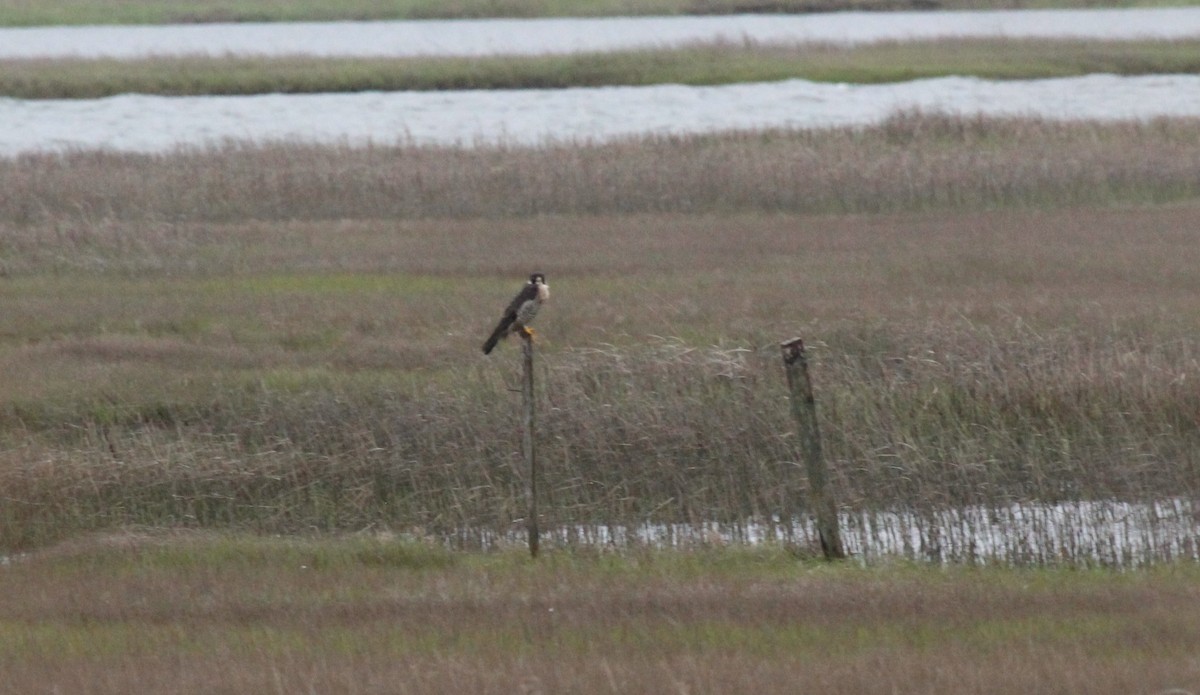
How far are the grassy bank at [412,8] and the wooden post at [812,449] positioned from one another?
51751 mm

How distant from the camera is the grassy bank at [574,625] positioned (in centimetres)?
687

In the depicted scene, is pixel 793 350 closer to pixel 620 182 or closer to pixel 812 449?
pixel 812 449

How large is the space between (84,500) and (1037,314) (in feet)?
29.9

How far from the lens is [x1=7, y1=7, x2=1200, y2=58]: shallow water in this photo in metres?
48.4

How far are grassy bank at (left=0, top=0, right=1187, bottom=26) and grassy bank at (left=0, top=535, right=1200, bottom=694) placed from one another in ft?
173

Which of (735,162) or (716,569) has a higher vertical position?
(735,162)

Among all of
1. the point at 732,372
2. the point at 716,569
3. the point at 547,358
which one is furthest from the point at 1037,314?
the point at 716,569

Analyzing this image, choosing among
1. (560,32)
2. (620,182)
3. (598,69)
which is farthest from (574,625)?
(560,32)

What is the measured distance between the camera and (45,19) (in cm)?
6312

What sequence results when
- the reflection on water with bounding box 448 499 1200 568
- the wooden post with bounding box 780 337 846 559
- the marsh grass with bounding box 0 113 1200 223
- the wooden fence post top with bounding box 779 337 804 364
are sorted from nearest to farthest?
the wooden fence post top with bounding box 779 337 804 364
the wooden post with bounding box 780 337 846 559
the reflection on water with bounding box 448 499 1200 568
the marsh grass with bounding box 0 113 1200 223

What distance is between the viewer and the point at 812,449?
9.57m

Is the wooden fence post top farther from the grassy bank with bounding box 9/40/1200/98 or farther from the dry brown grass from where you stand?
the grassy bank with bounding box 9/40/1200/98

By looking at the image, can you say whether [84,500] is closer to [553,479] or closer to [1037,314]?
[553,479]

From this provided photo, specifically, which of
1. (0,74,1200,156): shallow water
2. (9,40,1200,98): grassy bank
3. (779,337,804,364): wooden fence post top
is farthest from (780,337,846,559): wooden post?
(9,40,1200,98): grassy bank
